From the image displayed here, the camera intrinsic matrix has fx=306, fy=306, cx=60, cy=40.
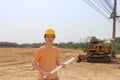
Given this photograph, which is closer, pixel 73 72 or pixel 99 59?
pixel 73 72

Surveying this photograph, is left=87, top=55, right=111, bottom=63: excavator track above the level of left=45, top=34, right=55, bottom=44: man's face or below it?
below

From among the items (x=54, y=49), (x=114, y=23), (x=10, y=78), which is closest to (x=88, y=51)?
(x=114, y=23)

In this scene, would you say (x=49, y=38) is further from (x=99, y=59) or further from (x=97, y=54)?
(x=99, y=59)

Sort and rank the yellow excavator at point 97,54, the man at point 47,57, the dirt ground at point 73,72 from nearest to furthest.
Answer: the man at point 47,57
the dirt ground at point 73,72
the yellow excavator at point 97,54

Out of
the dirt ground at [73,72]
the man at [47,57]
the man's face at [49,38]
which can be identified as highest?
the man's face at [49,38]

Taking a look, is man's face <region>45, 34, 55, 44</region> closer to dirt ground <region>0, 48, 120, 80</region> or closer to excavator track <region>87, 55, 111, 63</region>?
dirt ground <region>0, 48, 120, 80</region>

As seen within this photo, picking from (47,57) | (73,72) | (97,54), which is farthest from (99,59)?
(47,57)

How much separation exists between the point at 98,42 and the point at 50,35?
21.4m

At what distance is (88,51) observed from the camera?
25.1 meters

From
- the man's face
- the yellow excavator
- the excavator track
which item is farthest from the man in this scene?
the excavator track

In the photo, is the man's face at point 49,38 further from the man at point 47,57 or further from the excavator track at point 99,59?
the excavator track at point 99,59

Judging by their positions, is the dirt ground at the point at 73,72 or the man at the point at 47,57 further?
the dirt ground at the point at 73,72

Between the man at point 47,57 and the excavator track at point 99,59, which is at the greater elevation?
the man at point 47,57

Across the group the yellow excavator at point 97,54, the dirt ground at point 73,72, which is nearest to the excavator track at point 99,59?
the yellow excavator at point 97,54
